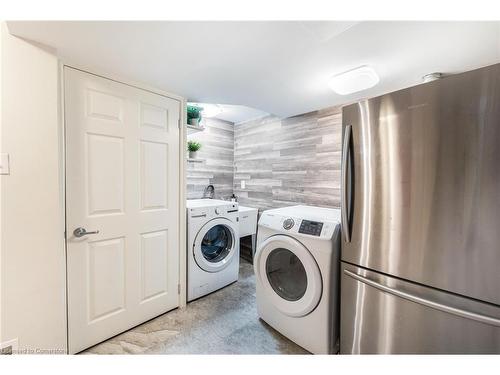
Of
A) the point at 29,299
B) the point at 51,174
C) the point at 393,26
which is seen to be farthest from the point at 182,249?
the point at 393,26

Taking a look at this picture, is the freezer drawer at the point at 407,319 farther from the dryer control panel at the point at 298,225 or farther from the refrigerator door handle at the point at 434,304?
the dryer control panel at the point at 298,225

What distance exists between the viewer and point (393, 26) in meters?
1.01

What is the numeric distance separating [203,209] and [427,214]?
1706mm

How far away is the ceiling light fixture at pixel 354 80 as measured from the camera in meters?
1.41

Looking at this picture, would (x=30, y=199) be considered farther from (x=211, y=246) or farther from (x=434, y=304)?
(x=434, y=304)

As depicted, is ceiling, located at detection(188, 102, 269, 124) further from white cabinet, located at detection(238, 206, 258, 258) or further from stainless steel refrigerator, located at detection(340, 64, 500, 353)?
stainless steel refrigerator, located at detection(340, 64, 500, 353)

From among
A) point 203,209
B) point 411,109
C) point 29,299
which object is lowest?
point 29,299

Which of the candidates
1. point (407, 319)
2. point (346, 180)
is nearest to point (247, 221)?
point (346, 180)

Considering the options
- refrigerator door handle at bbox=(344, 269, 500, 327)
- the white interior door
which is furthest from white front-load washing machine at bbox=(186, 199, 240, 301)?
refrigerator door handle at bbox=(344, 269, 500, 327)

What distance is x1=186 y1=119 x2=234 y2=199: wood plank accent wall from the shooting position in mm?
2816

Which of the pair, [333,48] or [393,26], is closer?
[393,26]

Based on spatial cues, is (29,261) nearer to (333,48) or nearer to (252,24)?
(252,24)

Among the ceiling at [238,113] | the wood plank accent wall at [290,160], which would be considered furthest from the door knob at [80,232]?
the wood plank accent wall at [290,160]

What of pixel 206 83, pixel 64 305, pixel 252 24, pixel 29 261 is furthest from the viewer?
pixel 206 83
